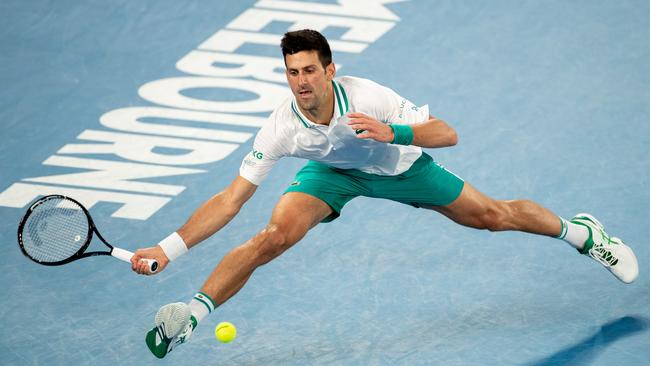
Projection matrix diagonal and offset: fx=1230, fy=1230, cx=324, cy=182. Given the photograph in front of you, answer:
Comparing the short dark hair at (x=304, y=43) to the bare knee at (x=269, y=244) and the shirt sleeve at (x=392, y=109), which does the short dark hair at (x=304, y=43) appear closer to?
the shirt sleeve at (x=392, y=109)

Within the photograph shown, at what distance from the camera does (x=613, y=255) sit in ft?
26.6

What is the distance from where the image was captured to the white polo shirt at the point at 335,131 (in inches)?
293

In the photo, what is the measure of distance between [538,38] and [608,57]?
74 centimetres

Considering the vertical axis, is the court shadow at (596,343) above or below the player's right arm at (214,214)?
below

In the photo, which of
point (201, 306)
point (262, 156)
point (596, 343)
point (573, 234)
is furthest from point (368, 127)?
point (596, 343)

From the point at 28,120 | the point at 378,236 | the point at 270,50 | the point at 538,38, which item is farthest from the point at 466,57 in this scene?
the point at 28,120

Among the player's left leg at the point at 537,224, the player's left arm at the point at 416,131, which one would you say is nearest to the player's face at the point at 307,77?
the player's left arm at the point at 416,131

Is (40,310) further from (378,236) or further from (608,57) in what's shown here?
(608,57)

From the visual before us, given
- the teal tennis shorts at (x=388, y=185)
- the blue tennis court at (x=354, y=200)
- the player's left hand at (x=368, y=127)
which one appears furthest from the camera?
the blue tennis court at (x=354, y=200)

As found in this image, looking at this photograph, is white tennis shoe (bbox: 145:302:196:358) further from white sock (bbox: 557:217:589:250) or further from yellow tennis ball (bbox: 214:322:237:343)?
white sock (bbox: 557:217:589:250)

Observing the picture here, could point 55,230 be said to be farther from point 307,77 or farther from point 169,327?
point 307,77

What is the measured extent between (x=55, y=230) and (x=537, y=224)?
3.08 meters

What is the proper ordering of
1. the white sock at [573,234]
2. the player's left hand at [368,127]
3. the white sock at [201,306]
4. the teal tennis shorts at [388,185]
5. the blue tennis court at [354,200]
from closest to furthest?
the player's left hand at [368,127], the white sock at [201,306], the teal tennis shorts at [388,185], the blue tennis court at [354,200], the white sock at [573,234]

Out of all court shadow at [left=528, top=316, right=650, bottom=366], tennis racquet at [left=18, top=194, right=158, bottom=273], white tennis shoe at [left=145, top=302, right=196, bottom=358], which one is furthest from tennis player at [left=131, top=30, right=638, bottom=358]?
tennis racquet at [left=18, top=194, right=158, bottom=273]
